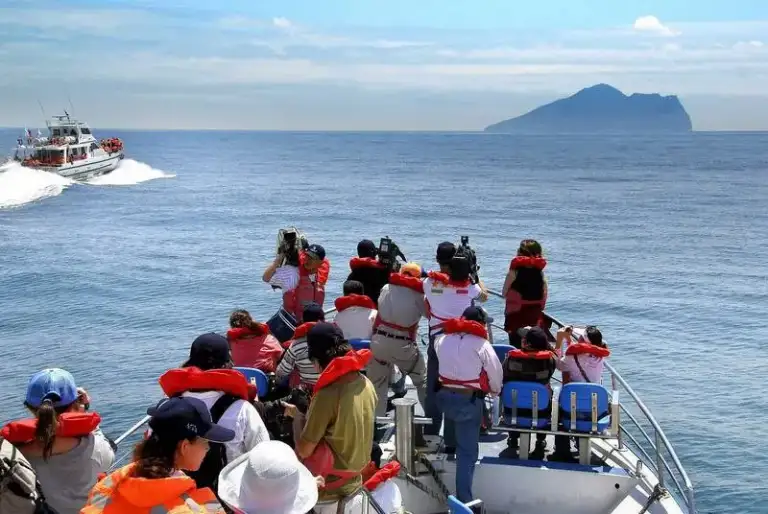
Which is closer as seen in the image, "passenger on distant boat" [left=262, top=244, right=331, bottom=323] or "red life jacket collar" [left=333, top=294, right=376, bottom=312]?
"red life jacket collar" [left=333, top=294, right=376, bottom=312]

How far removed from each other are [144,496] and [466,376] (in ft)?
13.1

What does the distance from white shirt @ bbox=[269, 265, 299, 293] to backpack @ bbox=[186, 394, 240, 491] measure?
4604 mm

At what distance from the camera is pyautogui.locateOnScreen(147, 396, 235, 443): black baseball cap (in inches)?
152

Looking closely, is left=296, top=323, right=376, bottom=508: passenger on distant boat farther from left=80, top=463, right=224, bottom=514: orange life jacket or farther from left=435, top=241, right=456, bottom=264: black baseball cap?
left=435, top=241, right=456, bottom=264: black baseball cap

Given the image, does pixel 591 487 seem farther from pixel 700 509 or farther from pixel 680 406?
pixel 680 406

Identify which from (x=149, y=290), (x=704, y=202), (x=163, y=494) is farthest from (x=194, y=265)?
(x=704, y=202)

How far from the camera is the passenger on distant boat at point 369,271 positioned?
9.85m

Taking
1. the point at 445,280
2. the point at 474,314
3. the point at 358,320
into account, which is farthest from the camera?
the point at 358,320

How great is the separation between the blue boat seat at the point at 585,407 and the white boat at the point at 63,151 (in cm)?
6949

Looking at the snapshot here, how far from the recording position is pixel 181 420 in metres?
3.87

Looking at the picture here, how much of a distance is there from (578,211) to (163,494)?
55.6m

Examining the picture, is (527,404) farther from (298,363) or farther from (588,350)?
(298,363)

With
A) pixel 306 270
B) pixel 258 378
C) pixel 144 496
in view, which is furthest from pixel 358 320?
pixel 144 496

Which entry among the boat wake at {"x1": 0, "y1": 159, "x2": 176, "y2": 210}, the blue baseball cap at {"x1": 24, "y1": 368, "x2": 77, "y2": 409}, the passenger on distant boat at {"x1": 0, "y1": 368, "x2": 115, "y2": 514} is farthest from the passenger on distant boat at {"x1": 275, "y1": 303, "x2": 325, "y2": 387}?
the boat wake at {"x1": 0, "y1": 159, "x2": 176, "y2": 210}
